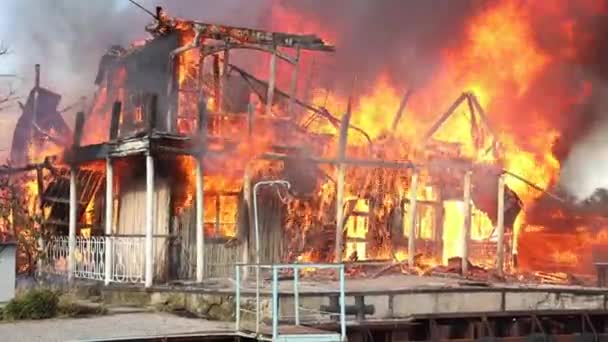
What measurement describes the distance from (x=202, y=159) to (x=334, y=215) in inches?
190

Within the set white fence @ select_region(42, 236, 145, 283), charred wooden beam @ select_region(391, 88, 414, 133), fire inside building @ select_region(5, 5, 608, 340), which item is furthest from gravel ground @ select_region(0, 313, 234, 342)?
charred wooden beam @ select_region(391, 88, 414, 133)

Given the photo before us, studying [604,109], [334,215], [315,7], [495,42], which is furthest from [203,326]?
[604,109]

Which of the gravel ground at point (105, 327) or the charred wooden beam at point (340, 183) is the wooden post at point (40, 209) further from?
the charred wooden beam at point (340, 183)

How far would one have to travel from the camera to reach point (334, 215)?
22344 millimetres

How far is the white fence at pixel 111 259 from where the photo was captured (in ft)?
64.5

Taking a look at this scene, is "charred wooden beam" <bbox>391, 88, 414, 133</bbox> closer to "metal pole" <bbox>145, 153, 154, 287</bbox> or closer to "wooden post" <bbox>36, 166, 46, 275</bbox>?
"metal pole" <bbox>145, 153, 154, 287</bbox>

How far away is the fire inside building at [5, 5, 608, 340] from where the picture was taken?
61.6 feet

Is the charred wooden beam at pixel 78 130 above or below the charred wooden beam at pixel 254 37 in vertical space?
below

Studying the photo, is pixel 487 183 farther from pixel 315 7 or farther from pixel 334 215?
pixel 315 7

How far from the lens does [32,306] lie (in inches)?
601

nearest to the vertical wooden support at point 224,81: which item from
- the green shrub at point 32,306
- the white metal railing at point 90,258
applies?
the white metal railing at point 90,258

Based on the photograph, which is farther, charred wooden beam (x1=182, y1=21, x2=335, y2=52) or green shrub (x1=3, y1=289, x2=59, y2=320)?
charred wooden beam (x1=182, y1=21, x2=335, y2=52)

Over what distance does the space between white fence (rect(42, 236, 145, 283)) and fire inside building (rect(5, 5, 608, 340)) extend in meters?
0.05

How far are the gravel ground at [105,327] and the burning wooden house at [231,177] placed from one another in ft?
10.4
